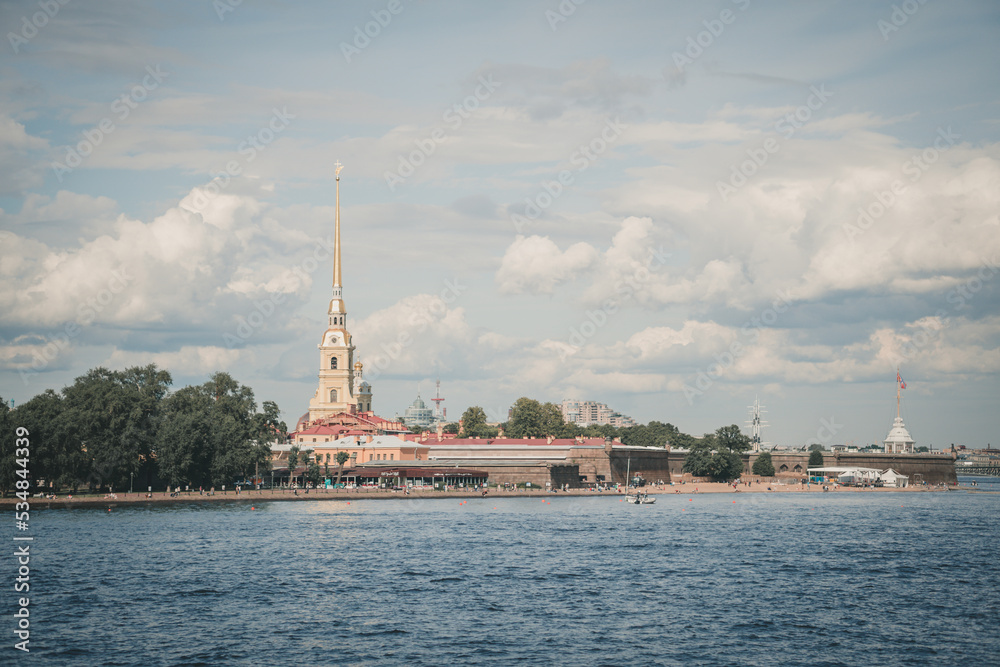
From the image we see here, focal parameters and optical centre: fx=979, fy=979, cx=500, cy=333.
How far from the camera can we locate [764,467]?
170750 mm

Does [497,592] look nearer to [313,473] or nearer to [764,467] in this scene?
[313,473]

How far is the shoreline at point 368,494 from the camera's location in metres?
86.4

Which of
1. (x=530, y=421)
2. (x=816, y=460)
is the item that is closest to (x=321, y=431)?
(x=530, y=421)

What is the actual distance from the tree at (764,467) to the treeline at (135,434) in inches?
3756

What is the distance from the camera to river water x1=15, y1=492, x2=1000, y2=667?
3441 cm

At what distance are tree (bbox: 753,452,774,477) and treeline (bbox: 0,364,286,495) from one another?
95.4 meters

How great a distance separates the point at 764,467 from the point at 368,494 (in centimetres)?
8579

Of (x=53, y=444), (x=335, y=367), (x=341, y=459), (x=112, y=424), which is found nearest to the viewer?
(x=53, y=444)

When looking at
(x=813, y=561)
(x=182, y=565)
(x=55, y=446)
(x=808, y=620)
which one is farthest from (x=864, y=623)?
(x=55, y=446)

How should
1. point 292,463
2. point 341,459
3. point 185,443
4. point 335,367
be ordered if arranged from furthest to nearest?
point 335,367 < point 341,459 < point 292,463 < point 185,443

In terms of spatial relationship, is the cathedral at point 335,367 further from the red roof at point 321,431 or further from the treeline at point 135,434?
the treeline at point 135,434

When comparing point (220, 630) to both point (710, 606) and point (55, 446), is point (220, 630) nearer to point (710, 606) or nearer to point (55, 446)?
point (710, 606)

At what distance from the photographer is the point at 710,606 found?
143 ft

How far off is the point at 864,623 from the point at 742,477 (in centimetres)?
13483
